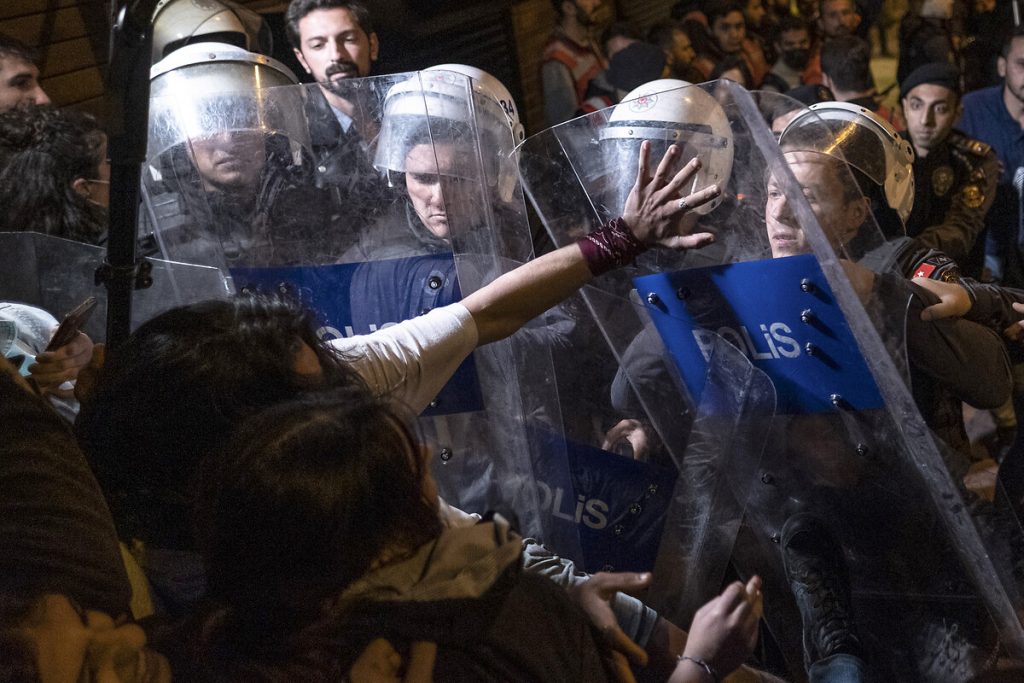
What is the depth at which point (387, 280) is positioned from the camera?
1684mm

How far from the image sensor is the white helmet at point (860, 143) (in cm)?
167

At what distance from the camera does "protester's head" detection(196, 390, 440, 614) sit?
964mm

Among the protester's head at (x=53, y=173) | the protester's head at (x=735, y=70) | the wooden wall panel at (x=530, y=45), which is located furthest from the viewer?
the protester's head at (x=735, y=70)

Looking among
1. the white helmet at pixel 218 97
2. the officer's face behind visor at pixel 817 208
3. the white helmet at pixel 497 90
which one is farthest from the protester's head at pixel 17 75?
the officer's face behind visor at pixel 817 208

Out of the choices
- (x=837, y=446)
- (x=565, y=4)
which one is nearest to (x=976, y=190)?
(x=565, y=4)

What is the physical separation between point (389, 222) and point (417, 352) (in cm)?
33

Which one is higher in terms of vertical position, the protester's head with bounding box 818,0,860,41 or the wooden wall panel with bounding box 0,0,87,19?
the wooden wall panel with bounding box 0,0,87,19

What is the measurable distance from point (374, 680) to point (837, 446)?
0.81 metres

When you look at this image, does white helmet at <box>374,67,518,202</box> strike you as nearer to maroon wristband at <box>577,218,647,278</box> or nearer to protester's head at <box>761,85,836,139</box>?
maroon wristband at <box>577,218,647,278</box>

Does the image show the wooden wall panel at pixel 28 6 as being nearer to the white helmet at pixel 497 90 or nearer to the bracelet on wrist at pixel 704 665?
the white helmet at pixel 497 90

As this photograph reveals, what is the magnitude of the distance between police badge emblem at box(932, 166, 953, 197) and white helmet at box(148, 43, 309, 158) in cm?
204

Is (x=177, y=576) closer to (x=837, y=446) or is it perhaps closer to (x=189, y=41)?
(x=837, y=446)

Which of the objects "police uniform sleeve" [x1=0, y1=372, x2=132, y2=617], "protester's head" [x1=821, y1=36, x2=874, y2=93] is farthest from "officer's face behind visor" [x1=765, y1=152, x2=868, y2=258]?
"protester's head" [x1=821, y1=36, x2=874, y2=93]

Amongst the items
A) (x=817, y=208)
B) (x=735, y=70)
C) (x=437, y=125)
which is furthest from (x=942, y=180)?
(x=437, y=125)
